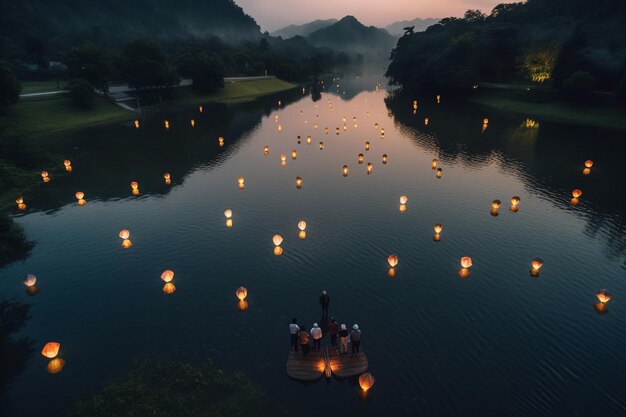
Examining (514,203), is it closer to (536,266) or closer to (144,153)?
(536,266)

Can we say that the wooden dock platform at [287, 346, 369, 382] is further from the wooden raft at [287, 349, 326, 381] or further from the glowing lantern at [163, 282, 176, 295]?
the glowing lantern at [163, 282, 176, 295]

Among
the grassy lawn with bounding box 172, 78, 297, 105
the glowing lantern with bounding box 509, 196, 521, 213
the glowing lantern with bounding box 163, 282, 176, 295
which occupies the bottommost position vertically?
the glowing lantern with bounding box 163, 282, 176, 295

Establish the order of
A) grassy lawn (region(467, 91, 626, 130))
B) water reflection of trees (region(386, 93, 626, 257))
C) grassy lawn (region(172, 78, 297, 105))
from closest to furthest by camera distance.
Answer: water reflection of trees (region(386, 93, 626, 257)), grassy lawn (region(467, 91, 626, 130)), grassy lawn (region(172, 78, 297, 105))

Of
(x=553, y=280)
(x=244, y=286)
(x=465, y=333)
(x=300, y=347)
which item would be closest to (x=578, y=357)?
(x=465, y=333)

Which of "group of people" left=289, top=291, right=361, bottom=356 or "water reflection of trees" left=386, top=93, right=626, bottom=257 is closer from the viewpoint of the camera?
"group of people" left=289, top=291, right=361, bottom=356

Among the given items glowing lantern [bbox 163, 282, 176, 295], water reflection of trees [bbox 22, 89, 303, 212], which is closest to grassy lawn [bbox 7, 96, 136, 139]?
water reflection of trees [bbox 22, 89, 303, 212]

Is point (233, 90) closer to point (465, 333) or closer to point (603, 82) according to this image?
point (603, 82)
